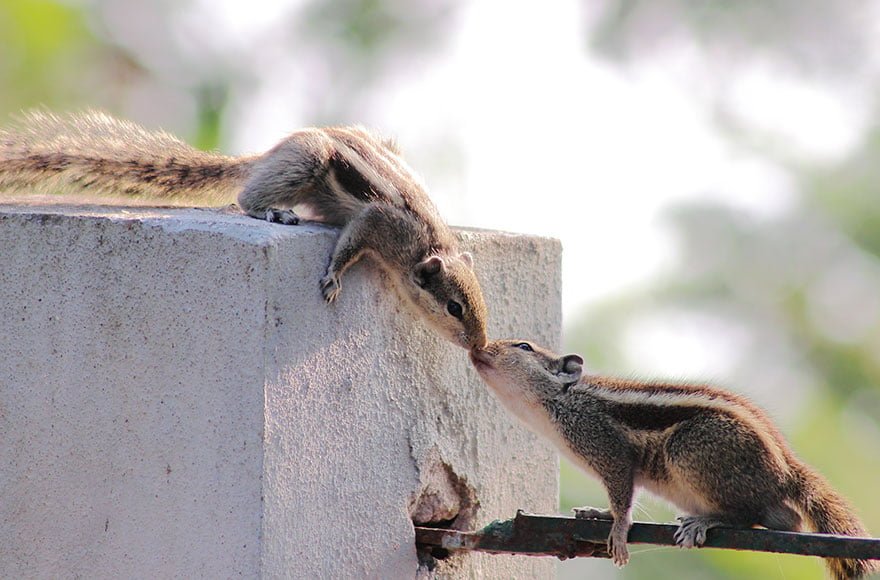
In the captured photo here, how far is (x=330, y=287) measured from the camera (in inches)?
125

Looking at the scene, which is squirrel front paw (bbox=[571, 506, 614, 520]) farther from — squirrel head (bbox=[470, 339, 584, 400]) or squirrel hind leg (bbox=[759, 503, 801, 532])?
squirrel hind leg (bbox=[759, 503, 801, 532])

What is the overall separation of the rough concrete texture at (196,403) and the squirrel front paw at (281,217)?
0.23 ft

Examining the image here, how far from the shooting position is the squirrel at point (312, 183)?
3.53m

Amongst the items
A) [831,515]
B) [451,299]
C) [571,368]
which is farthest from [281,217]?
[831,515]

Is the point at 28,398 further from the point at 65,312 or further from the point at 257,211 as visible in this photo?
the point at 257,211

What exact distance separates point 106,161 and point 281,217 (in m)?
1.00

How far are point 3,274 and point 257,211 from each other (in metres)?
0.72

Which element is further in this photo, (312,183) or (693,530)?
(312,183)

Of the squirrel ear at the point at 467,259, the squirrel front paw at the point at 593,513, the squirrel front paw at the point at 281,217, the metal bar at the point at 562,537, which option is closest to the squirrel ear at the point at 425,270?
the squirrel ear at the point at 467,259

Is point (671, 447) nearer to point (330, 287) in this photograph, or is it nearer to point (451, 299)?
point (451, 299)

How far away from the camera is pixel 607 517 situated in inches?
143

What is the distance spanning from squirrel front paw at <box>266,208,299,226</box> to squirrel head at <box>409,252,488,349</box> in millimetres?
374

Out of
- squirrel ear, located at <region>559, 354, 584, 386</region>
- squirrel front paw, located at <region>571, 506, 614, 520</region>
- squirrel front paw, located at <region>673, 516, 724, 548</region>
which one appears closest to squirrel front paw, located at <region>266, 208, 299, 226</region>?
squirrel ear, located at <region>559, 354, 584, 386</region>

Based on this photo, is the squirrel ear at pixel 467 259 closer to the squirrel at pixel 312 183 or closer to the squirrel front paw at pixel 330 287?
the squirrel at pixel 312 183
